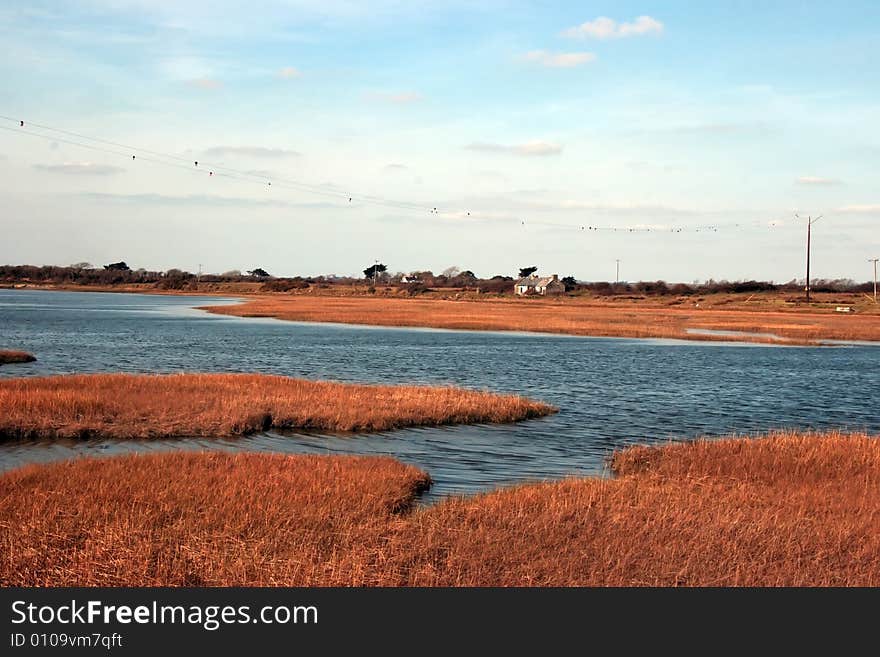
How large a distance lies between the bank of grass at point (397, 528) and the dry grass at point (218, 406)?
6132 millimetres

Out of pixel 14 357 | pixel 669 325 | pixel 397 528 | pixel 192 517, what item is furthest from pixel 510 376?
pixel 669 325

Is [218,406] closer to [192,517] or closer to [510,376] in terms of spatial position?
[192,517]

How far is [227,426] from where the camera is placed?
89.8 ft

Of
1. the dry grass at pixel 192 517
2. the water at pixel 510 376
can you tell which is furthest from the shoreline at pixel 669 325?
the dry grass at pixel 192 517

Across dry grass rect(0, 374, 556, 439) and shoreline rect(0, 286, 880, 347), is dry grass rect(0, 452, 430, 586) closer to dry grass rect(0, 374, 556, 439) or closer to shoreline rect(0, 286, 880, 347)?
dry grass rect(0, 374, 556, 439)

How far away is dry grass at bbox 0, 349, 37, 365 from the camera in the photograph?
46.3 meters

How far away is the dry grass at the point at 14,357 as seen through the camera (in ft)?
152

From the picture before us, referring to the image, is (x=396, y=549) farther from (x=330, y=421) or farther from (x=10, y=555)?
(x=330, y=421)

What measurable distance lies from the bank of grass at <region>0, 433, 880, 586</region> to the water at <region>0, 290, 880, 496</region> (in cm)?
355

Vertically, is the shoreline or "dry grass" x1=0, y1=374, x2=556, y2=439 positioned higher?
the shoreline

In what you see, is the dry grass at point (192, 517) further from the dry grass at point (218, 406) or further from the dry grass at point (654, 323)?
the dry grass at point (654, 323)

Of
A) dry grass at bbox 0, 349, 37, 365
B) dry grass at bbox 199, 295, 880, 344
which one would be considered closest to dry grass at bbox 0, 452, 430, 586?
dry grass at bbox 0, 349, 37, 365

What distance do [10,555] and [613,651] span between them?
8.99 metres

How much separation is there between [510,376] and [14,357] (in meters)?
26.8
